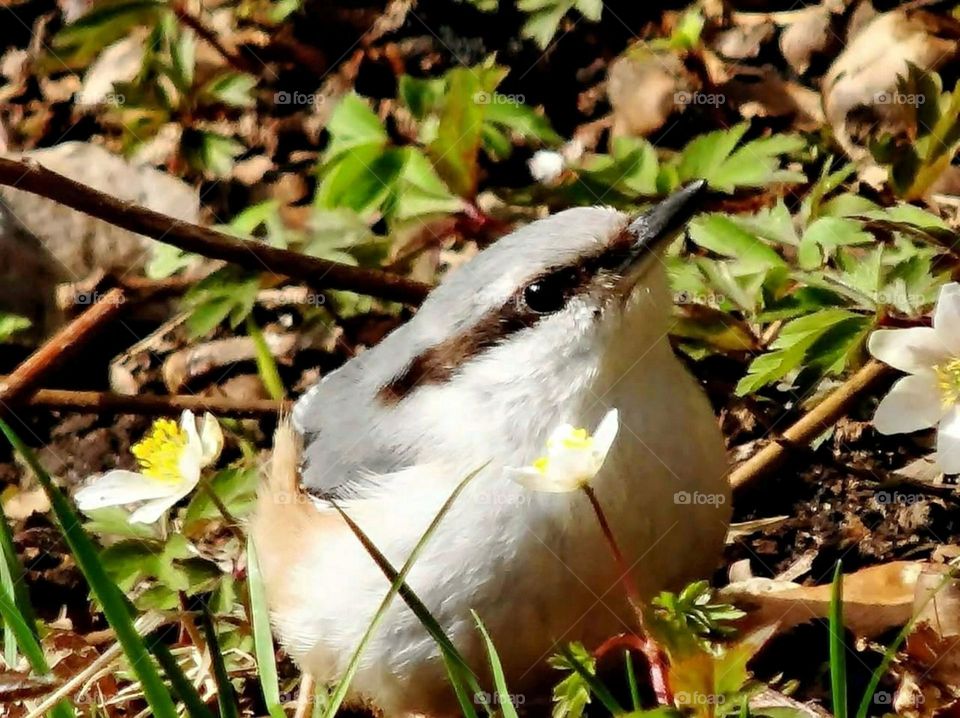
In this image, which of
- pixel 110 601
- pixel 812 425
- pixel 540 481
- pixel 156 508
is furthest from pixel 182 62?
pixel 540 481

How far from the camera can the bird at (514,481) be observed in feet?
8.64

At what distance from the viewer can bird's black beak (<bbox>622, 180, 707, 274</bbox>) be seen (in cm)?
286

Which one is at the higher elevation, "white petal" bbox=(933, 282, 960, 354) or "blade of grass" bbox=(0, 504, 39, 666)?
"white petal" bbox=(933, 282, 960, 354)

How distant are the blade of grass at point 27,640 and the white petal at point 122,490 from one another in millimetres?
289

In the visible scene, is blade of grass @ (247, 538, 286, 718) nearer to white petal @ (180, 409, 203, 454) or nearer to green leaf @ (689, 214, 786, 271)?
white petal @ (180, 409, 203, 454)

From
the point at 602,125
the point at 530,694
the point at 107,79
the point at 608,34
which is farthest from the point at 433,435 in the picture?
the point at 107,79

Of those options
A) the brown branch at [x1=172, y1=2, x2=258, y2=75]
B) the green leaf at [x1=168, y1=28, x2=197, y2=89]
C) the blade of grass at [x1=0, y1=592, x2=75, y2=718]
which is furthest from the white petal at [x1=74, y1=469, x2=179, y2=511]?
the brown branch at [x1=172, y1=2, x2=258, y2=75]

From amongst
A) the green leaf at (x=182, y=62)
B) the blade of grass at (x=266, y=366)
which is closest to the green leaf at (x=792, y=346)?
the blade of grass at (x=266, y=366)

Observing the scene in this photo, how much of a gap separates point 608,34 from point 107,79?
2077 millimetres

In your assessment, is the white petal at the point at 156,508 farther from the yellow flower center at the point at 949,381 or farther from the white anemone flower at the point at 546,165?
the white anemone flower at the point at 546,165

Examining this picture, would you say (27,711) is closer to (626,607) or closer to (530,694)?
(530,694)

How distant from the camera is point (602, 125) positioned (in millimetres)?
4848

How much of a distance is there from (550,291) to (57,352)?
1854 millimetres

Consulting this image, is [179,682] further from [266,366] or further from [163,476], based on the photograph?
[266,366]
